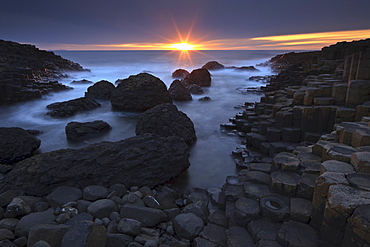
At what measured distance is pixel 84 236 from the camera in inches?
123

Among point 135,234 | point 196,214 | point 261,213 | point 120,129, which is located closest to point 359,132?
point 261,213

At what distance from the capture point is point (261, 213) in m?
4.06

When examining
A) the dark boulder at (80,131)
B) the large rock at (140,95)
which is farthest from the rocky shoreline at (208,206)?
the large rock at (140,95)

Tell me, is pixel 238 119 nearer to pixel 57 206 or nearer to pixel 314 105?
pixel 314 105

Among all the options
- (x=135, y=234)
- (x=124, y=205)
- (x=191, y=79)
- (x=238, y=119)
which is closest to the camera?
(x=135, y=234)

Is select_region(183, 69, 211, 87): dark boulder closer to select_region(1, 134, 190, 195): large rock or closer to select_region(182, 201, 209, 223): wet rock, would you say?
select_region(1, 134, 190, 195): large rock

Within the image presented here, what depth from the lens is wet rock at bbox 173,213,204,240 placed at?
4.13m

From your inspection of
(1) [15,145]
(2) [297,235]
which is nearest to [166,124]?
(1) [15,145]

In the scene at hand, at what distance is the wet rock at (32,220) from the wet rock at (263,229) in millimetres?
3265

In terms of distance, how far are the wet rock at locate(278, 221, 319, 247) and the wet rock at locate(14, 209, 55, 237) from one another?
11.9 feet

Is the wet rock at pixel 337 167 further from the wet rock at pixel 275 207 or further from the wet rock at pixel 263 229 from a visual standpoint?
the wet rock at pixel 263 229

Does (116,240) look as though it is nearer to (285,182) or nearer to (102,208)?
(102,208)

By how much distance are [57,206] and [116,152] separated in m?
1.84

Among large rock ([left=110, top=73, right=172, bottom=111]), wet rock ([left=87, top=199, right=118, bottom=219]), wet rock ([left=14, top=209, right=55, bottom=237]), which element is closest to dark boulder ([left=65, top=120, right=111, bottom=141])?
large rock ([left=110, top=73, right=172, bottom=111])
